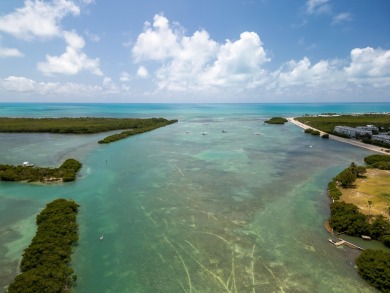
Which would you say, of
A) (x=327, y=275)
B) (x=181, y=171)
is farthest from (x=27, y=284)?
(x=181, y=171)

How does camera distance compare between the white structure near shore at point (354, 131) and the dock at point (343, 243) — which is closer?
the dock at point (343, 243)

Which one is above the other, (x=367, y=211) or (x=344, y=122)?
(x=344, y=122)

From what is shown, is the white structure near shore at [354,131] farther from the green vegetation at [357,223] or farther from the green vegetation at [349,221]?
the green vegetation at [349,221]

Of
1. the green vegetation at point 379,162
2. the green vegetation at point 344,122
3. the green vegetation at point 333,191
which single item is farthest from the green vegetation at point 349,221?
the green vegetation at point 344,122

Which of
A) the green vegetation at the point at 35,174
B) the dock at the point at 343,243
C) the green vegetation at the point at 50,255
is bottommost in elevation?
the dock at the point at 343,243

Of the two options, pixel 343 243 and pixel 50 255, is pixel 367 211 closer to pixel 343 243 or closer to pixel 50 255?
pixel 343 243

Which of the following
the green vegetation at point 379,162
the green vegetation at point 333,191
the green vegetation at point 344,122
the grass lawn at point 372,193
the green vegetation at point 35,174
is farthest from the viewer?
the green vegetation at point 344,122

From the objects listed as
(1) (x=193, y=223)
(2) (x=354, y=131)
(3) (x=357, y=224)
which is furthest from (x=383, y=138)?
(1) (x=193, y=223)

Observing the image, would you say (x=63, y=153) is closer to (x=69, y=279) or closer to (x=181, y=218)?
(x=181, y=218)
